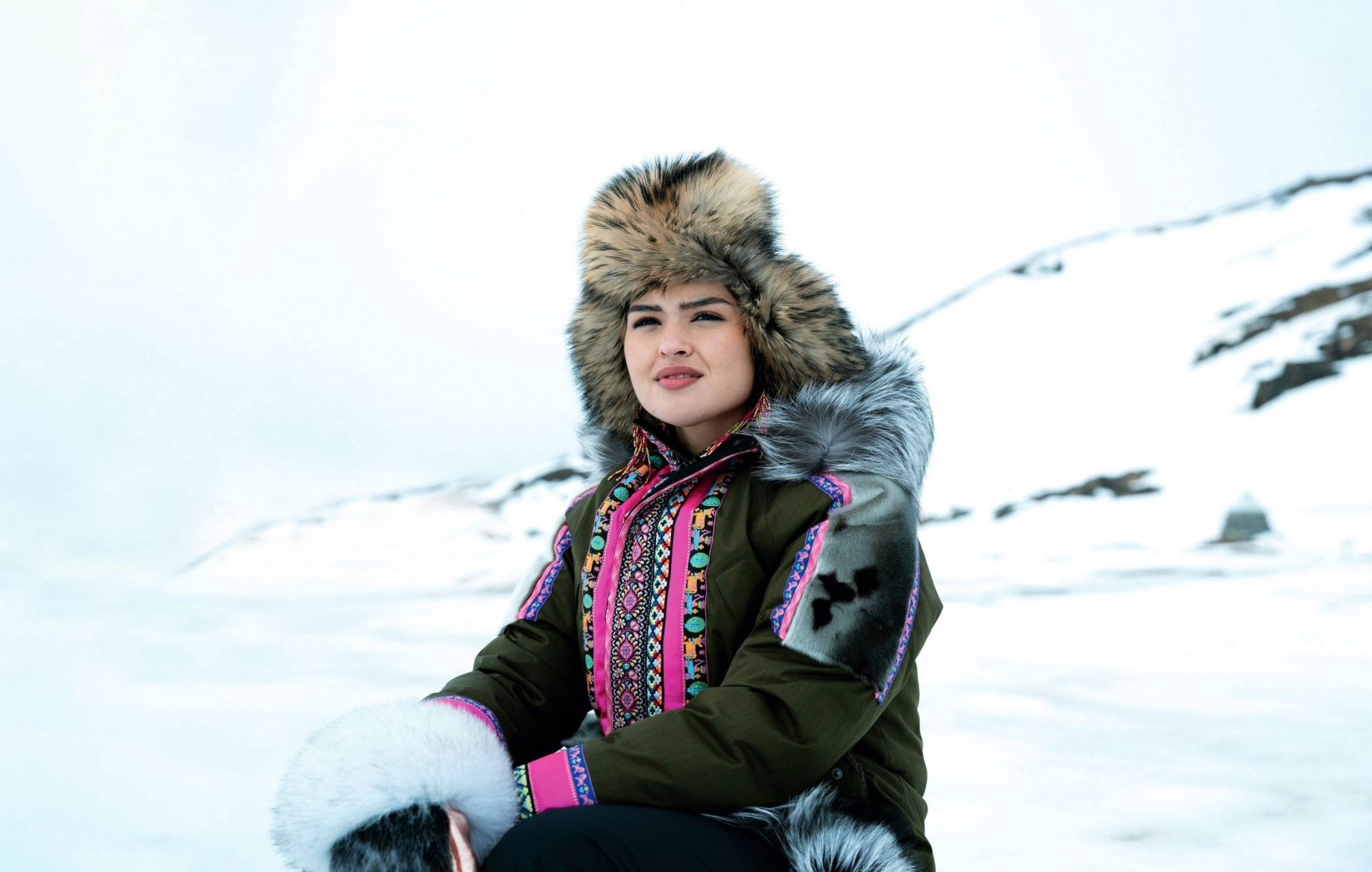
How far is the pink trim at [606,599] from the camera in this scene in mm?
1212

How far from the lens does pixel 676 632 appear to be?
3.75ft

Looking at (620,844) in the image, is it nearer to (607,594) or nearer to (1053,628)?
(607,594)

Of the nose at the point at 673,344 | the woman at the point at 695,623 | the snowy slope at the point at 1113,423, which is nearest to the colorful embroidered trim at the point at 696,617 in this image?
the woman at the point at 695,623

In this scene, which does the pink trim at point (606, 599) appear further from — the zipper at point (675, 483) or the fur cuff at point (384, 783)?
the fur cuff at point (384, 783)

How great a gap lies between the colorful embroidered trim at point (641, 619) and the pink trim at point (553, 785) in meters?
0.21

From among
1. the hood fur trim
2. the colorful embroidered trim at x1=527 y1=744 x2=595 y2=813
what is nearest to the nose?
the hood fur trim

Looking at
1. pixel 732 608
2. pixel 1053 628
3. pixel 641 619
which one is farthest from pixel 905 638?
pixel 1053 628

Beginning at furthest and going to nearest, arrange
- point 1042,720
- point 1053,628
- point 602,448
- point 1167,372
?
1. point 1167,372
2. point 1053,628
3. point 1042,720
4. point 602,448

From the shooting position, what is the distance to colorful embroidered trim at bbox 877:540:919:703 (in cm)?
100

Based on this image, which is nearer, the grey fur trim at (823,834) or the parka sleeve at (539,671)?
the grey fur trim at (823,834)

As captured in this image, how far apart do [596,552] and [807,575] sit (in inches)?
13.0

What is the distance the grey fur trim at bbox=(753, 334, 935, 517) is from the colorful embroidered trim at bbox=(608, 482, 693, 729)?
14 cm

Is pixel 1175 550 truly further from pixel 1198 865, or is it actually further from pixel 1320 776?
pixel 1198 865

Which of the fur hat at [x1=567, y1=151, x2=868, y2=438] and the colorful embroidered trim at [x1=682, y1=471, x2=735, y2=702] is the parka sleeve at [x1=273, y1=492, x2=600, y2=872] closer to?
the colorful embroidered trim at [x1=682, y1=471, x2=735, y2=702]
